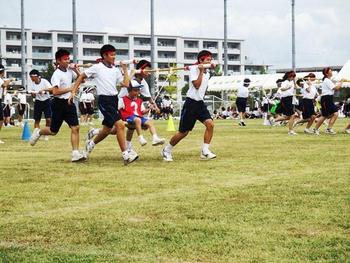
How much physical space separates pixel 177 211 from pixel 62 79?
6942 millimetres

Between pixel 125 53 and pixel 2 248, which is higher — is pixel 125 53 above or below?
above

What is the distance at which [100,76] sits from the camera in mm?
11352

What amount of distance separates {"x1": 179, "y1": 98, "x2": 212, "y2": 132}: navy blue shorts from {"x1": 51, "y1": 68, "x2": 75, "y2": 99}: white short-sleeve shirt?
225 centimetres

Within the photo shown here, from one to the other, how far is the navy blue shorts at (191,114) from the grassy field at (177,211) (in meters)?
1.04

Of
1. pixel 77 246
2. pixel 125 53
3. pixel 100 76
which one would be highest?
pixel 125 53

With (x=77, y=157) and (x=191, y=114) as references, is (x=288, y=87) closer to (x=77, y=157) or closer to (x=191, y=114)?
(x=191, y=114)

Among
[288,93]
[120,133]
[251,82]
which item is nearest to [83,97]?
[288,93]

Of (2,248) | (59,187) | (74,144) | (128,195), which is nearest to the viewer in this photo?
(2,248)

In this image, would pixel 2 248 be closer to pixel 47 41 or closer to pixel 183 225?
pixel 183 225

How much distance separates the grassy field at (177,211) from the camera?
4695 mm

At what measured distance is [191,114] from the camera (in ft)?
39.3

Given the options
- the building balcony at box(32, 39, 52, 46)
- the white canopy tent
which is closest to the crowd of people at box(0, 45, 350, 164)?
the white canopy tent

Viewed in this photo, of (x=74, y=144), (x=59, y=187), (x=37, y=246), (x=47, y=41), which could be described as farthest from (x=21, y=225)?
(x=47, y=41)

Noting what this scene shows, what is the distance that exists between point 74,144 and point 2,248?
7.10 metres
